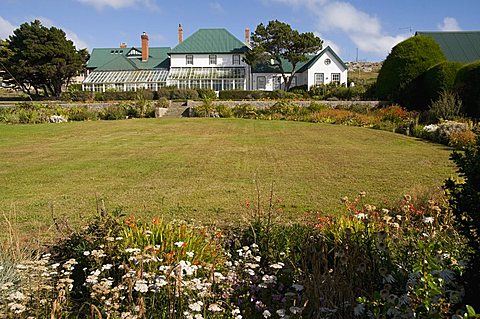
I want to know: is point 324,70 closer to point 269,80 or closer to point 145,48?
point 269,80

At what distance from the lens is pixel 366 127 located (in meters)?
19.2

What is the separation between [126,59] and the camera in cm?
5234

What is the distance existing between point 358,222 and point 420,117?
16.4 meters

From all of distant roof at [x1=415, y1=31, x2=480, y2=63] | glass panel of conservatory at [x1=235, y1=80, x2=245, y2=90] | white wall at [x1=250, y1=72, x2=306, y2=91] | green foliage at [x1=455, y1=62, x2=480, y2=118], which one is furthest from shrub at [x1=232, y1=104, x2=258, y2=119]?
white wall at [x1=250, y1=72, x2=306, y2=91]

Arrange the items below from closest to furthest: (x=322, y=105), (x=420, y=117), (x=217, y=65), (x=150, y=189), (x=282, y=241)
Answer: (x=282, y=241) → (x=150, y=189) → (x=420, y=117) → (x=322, y=105) → (x=217, y=65)

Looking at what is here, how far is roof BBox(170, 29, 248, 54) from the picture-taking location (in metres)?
49.7

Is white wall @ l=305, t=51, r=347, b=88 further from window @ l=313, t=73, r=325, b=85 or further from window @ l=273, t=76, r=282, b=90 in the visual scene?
window @ l=273, t=76, r=282, b=90

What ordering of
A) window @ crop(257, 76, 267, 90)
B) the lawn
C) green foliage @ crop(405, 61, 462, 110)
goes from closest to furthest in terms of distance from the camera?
1. the lawn
2. green foliage @ crop(405, 61, 462, 110)
3. window @ crop(257, 76, 267, 90)

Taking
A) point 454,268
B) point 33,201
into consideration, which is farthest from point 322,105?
point 454,268

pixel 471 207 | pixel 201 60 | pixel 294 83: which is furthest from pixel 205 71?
pixel 471 207

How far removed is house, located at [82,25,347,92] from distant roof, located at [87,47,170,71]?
119mm

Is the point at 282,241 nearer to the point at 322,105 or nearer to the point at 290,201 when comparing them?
the point at 290,201

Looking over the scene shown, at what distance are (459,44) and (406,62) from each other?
14125 millimetres

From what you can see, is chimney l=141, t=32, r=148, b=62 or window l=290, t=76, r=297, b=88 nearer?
window l=290, t=76, r=297, b=88
